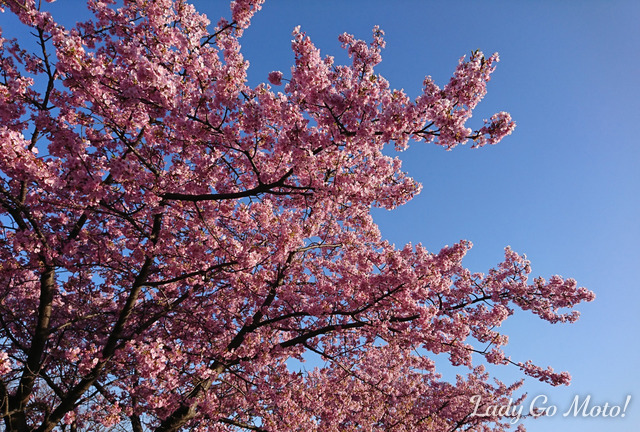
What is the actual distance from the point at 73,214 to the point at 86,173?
3919mm

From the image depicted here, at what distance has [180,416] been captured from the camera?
8656 millimetres

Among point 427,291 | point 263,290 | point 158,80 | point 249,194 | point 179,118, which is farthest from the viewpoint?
point 263,290

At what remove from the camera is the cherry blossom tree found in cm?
568

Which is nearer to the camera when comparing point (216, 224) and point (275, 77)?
point (275, 77)

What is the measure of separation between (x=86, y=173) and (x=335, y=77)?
4612mm

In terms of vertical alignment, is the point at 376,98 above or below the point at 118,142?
below

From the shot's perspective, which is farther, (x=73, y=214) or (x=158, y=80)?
(x=73, y=214)

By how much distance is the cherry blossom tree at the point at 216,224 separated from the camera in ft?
18.6

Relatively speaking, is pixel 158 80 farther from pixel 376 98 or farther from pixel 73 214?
pixel 73 214

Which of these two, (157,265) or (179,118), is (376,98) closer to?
(179,118)

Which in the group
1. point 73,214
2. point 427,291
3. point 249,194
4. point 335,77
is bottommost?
point 427,291

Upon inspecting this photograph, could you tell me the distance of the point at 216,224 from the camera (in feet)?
30.1

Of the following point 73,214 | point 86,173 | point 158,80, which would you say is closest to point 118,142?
point 86,173

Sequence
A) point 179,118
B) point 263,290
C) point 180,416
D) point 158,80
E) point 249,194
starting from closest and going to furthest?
1. point 158,80
2. point 179,118
3. point 249,194
4. point 180,416
5. point 263,290
